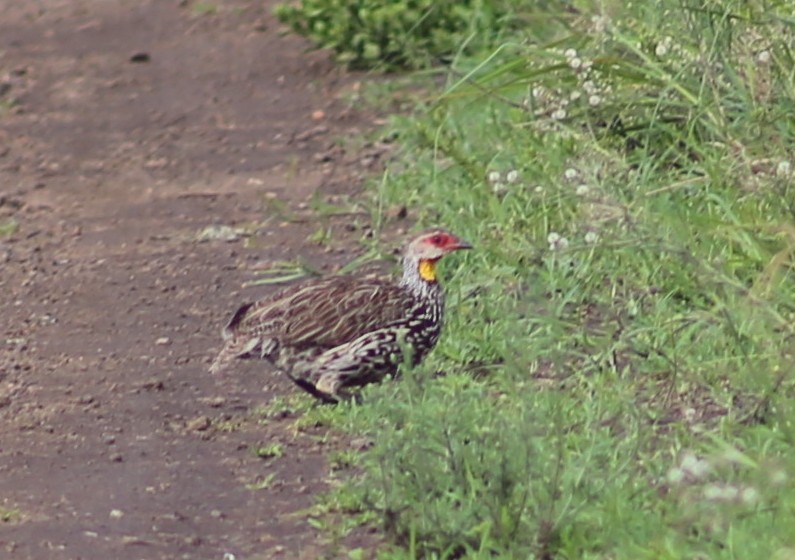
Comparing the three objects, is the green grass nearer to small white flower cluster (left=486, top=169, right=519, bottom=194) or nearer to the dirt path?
small white flower cluster (left=486, top=169, right=519, bottom=194)

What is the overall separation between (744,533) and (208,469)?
1873 mm

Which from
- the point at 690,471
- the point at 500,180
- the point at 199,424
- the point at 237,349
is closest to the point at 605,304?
the point at 500,180

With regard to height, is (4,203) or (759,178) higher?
(759,178)

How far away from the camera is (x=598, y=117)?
289 inches

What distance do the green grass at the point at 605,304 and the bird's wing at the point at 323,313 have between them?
0.28 meters

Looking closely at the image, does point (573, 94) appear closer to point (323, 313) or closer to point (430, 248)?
point (430, 248)

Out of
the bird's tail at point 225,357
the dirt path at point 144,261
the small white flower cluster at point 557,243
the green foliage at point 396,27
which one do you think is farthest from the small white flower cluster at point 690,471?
the green foliage at point 396,27

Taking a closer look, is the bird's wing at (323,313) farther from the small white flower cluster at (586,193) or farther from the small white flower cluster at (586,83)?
the small white flower cluster at (586,83)

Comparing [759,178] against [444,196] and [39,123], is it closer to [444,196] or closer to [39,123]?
[444,196]

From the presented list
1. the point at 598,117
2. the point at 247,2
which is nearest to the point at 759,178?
the point at 598,117

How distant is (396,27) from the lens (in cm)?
1025

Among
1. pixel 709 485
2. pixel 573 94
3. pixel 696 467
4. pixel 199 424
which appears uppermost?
pixel 696 467

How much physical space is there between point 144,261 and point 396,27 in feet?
9.03

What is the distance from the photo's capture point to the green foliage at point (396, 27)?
9.68 m
